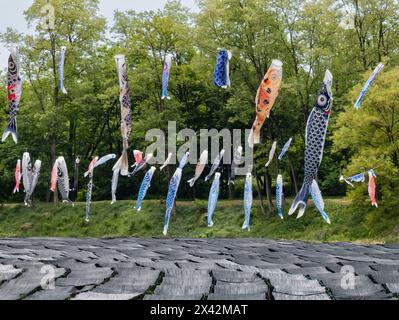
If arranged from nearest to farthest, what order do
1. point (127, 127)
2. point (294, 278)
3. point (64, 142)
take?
point (294, 278) → point (127, 127) → point (64, 142)

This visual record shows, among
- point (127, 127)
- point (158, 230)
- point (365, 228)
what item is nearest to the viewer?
point (127, 127)

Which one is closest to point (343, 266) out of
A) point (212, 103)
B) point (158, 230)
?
point (158, 230)

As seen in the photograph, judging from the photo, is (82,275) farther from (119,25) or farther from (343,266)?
(119,25)

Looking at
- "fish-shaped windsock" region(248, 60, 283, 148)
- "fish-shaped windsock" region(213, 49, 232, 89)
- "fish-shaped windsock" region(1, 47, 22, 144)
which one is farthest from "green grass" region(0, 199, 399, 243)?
"fish-shaped windsock" region(213, 49, 232, 89)

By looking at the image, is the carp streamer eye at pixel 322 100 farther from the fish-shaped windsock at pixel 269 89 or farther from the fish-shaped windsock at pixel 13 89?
the fish-shaped windsock at pixel 13 89

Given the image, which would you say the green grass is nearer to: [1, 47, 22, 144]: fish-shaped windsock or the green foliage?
the green foliage

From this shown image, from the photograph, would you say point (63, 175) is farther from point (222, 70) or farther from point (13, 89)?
point (222, 70)

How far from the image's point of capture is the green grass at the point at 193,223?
17.4 m

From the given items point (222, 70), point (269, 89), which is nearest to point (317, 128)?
point (269, 89)

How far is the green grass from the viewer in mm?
17406

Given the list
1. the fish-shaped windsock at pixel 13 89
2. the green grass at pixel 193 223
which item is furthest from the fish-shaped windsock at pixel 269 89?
the green grass at pixel 193 223

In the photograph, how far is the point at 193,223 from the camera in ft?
68.6

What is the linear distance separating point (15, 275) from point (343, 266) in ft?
12.3

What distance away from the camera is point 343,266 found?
21.2ft
